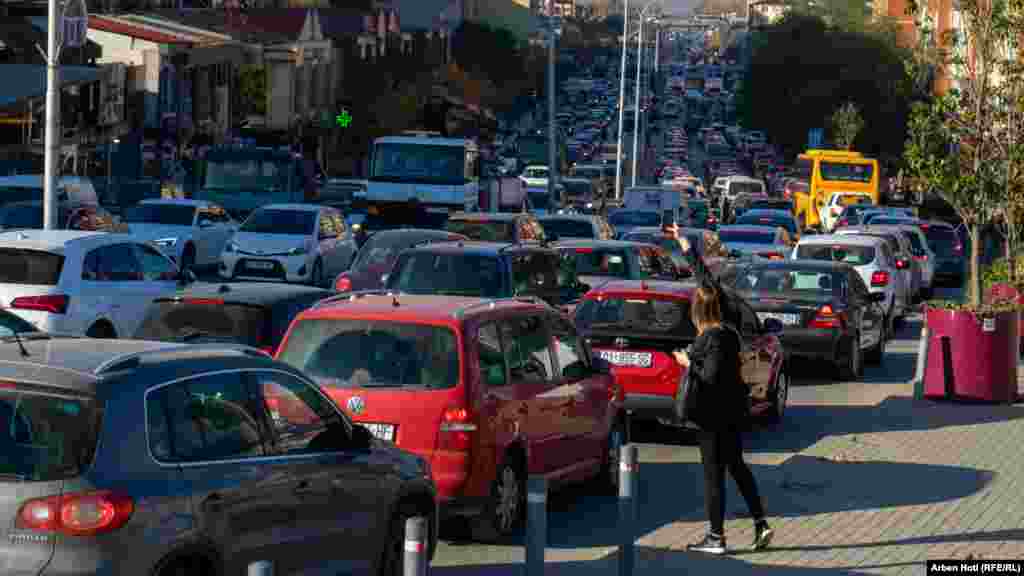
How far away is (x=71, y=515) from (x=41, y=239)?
1131cm

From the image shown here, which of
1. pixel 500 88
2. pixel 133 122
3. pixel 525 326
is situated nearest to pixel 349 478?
pixel 525 326

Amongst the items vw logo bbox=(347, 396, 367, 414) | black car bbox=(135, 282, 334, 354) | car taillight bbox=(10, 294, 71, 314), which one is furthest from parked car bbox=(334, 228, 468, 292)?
vw logo bbox=(347, 396, 367, 414)

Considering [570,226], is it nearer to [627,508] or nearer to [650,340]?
[650,340]

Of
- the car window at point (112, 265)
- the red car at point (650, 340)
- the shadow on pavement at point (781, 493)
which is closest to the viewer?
the shadow on pavement at point (781, 493)

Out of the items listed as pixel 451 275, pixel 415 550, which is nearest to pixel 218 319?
pixel 451 275

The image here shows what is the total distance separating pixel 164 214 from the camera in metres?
35.1

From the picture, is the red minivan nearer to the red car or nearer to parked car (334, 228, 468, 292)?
the red car

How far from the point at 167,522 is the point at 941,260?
124ft

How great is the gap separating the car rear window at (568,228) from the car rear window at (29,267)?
15.4 metres

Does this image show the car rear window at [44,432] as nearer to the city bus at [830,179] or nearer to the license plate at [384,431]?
the license plate at [384,431]

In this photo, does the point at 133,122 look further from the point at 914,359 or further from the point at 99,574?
the point at 99,574

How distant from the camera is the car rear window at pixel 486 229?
27.5 metres

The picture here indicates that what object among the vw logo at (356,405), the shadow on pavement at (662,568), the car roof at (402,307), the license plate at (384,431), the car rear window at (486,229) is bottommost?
the shadow on pavement at (662,568)

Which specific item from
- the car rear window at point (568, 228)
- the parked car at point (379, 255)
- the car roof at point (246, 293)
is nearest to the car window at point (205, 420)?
the car roof at point (246, 293)
